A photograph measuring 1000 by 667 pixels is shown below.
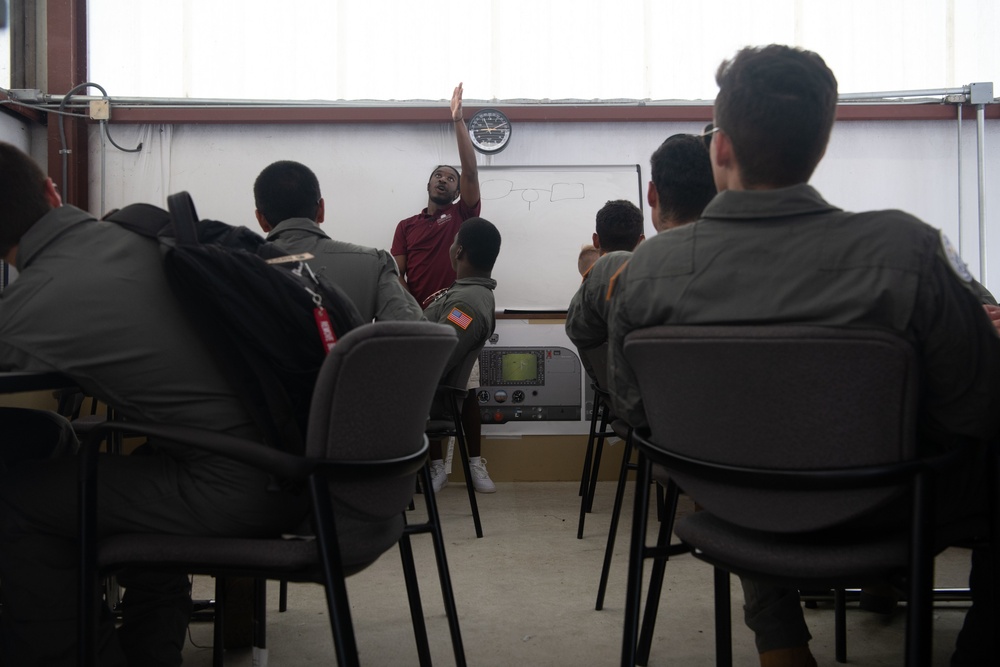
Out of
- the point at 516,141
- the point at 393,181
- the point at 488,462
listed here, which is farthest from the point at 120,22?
the point at 488,462

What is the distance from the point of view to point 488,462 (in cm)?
436

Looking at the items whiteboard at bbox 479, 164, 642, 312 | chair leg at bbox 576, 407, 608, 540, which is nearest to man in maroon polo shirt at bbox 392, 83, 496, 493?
whiteboard at bbox 479, 164, 642, 312

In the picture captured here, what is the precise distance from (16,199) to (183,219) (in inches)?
15.0

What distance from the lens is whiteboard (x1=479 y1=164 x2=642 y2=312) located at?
4.67m

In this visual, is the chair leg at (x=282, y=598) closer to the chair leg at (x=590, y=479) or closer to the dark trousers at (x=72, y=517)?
the dark trousers at (x=72, y=517)

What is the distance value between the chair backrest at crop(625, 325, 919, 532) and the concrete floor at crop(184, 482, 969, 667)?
96 cm

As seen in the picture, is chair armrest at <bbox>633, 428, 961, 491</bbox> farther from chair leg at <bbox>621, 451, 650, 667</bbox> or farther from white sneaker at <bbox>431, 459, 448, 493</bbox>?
white sneaker at <bbox>431, 459, 448, 493</bbox>

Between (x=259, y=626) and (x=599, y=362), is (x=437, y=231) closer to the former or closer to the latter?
(x=599, y=362)

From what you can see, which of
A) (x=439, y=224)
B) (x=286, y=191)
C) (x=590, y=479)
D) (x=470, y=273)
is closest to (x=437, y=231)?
(x=439, y=224)

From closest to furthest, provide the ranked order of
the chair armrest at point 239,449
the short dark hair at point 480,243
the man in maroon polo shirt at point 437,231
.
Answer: the chair armrest at point 239,449 < the short dark hair at point 480,243 < the man in maroon polo shirt at point 437,231

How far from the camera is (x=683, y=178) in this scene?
1964 mm

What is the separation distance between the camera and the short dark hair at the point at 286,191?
8.46ft

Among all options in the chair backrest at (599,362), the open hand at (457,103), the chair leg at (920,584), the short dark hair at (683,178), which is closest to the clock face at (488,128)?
the open hand at (457,103)

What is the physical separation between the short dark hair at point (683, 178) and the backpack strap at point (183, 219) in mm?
1172
